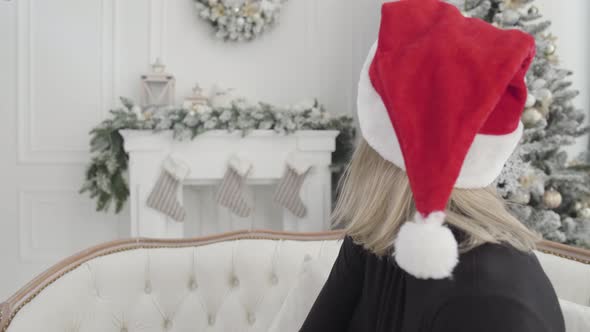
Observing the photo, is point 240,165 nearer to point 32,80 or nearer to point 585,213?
point 32,80

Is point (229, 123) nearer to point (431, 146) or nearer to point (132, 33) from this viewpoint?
point (132, 33)

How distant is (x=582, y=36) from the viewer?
310 cm

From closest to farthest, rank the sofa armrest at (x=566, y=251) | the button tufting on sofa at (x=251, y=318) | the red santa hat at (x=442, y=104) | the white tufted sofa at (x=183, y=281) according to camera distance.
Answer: the red santa hat at (x=442, y=104) → the sofa armrest at (x=566, y=251) → the white tufted sofa at (x=183, y=281) → the button tufting on sofa at (x=251, y=318)

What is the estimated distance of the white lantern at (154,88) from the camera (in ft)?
11.0

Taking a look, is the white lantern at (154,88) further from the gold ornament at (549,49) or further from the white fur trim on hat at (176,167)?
the gold ornament at (549,49)

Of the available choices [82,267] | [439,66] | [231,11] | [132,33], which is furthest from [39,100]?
[439,66]

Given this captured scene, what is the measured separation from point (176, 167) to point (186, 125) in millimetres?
266

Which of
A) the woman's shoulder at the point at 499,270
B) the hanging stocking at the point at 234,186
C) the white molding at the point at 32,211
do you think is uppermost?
the woman's shoulder at the point at 499,270

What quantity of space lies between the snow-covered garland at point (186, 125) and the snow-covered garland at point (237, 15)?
0.58 metres

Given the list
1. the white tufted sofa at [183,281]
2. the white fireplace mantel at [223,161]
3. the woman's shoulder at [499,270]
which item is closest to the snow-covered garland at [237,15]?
the white fireplace mantel at [223,161]

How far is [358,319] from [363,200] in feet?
1.10

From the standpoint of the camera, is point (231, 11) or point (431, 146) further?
point (231, 11)

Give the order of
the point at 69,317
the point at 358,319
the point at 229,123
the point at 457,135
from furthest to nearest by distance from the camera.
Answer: the point at 229,123, the point at 69,317, the point at 358,319, the point at 457,135

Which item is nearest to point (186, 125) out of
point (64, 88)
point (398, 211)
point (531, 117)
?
point (64, 88)
